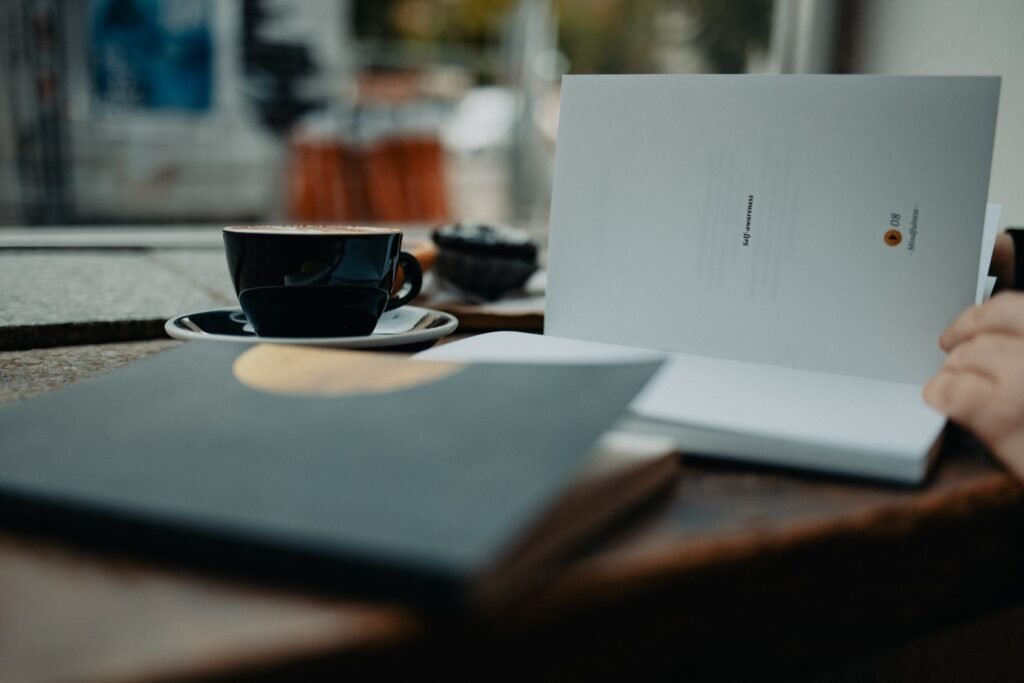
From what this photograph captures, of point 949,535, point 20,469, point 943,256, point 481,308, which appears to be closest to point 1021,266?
point 943,256

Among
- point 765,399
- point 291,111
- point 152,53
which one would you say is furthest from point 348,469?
point 291,111

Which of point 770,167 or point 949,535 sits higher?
point 770,167

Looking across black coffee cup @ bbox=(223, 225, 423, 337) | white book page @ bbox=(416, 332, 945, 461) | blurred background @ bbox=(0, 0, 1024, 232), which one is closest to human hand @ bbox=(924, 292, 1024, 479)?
white book page @ bbox=(416, 332, 945, 461)

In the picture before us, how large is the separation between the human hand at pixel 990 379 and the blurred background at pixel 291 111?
2496 mm

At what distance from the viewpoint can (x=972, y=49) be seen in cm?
112

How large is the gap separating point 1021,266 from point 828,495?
0.96 ft

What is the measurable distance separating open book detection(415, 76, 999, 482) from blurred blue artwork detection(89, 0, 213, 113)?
4137 mm

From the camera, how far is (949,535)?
0.31 m

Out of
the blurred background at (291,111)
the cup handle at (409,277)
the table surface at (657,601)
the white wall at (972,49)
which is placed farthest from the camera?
the blurred background at (291,111)

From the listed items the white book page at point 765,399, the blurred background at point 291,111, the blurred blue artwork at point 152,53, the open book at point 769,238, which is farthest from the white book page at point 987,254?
the blurred blue artwork at point 152,53

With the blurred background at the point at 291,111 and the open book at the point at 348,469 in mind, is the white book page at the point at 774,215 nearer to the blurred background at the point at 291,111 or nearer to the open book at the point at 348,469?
the open book at the point at 348,469

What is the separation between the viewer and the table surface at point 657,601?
8.2 inches

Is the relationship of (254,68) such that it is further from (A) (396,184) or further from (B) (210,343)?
(B) (210,343)

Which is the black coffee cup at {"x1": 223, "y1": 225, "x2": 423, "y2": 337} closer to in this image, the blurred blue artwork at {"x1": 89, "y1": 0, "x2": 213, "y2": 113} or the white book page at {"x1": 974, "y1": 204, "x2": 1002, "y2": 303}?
the white book page at {"x1": 974, "y1": 204, "x2": 1002, "y2": 303}
